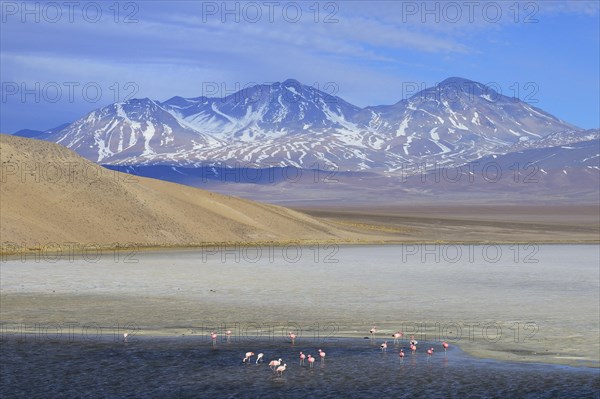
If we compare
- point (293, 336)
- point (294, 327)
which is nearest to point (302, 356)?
point (293, 336)

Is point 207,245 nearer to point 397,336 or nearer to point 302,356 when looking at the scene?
point 397,336

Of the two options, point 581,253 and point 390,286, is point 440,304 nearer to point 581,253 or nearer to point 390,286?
point 390,286

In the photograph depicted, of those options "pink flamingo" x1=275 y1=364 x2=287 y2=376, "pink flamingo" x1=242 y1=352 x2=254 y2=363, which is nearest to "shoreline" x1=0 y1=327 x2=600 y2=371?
"pink flamingo" x1=242 y1=352 x2=254 y2=363

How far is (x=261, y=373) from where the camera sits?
1644 cm

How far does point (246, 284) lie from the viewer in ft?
105

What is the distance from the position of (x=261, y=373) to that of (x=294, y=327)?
556cm

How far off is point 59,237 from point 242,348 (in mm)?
36942

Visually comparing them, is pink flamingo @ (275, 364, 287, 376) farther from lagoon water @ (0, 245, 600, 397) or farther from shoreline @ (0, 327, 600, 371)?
shoreline @ (0, 327, 600, 371)

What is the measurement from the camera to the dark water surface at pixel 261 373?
49.1 feet

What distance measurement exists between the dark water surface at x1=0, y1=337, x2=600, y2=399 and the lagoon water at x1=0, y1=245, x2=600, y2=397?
0.11ft

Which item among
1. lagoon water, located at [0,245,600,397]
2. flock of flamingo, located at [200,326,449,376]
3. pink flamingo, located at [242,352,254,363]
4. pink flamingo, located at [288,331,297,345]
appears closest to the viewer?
lagoon water, located at [0,245,600,397]

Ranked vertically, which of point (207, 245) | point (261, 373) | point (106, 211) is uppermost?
point (106, 211)

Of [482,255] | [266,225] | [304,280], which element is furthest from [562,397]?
[266,225]

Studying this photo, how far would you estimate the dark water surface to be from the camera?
14961 mm
